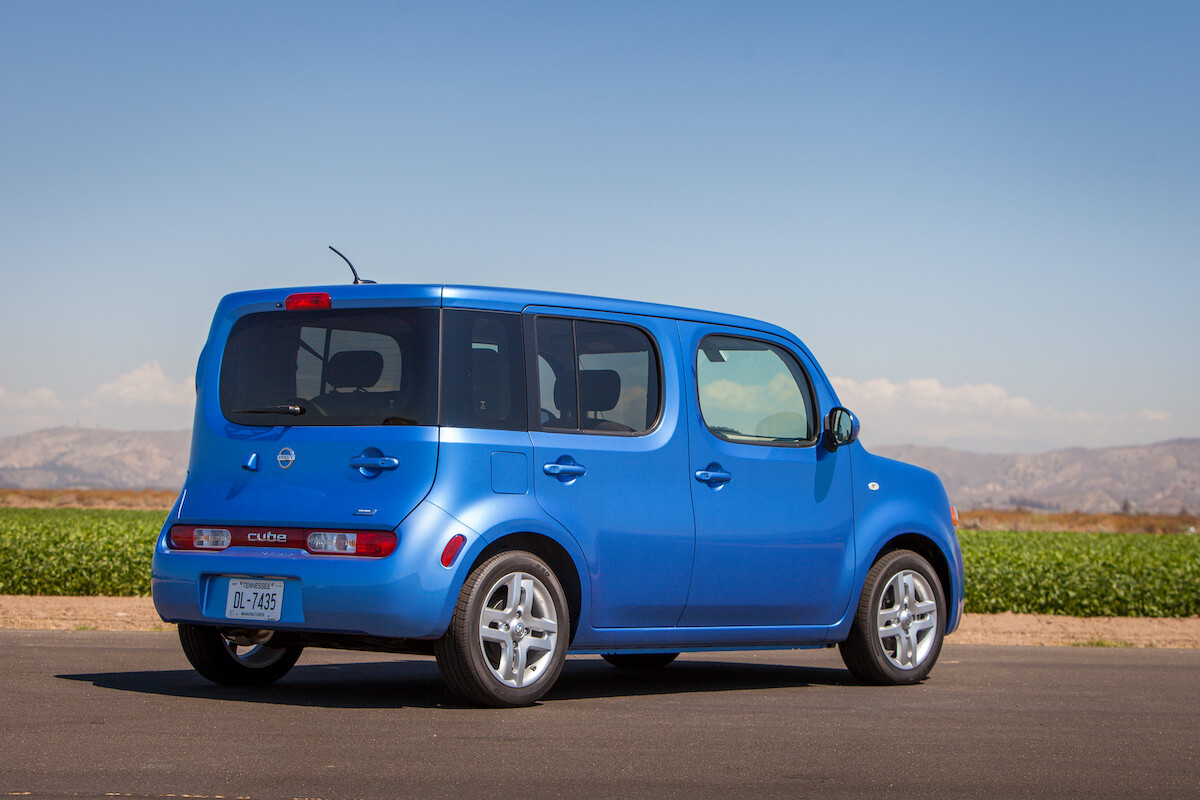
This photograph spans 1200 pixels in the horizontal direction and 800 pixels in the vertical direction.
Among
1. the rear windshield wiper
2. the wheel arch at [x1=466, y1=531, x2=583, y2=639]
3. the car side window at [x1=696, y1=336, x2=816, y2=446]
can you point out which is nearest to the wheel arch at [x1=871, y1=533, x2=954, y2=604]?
the car side window at [x1=696, y1=336, x2=816, y2=446]

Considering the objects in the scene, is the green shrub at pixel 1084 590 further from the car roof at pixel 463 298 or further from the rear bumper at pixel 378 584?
the rear bumper at pixel 378 584

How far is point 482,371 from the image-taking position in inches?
290

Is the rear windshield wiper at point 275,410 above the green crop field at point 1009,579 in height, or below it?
above

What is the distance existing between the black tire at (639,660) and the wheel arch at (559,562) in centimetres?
254

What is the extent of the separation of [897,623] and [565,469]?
116 inches

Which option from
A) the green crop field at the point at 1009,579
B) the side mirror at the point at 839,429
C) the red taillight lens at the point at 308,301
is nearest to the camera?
the red taillight lens at the point at 308,301

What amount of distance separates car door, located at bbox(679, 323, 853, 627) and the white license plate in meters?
2.30

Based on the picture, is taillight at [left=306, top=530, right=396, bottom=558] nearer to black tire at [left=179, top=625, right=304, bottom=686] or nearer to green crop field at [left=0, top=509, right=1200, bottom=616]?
black tire at [left=179, top=625, right=304, bottom=686]

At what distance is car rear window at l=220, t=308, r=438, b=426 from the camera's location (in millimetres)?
7211

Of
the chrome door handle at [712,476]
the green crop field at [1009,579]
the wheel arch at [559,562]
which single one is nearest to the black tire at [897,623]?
the chrome door handle at [712,476]

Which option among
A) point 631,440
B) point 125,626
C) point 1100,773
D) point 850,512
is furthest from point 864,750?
point 125,626

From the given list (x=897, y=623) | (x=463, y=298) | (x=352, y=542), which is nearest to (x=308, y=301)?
(x=463, y=298)

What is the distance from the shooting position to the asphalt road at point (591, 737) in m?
5.31

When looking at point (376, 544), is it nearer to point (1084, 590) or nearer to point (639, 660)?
point (639, 660)
